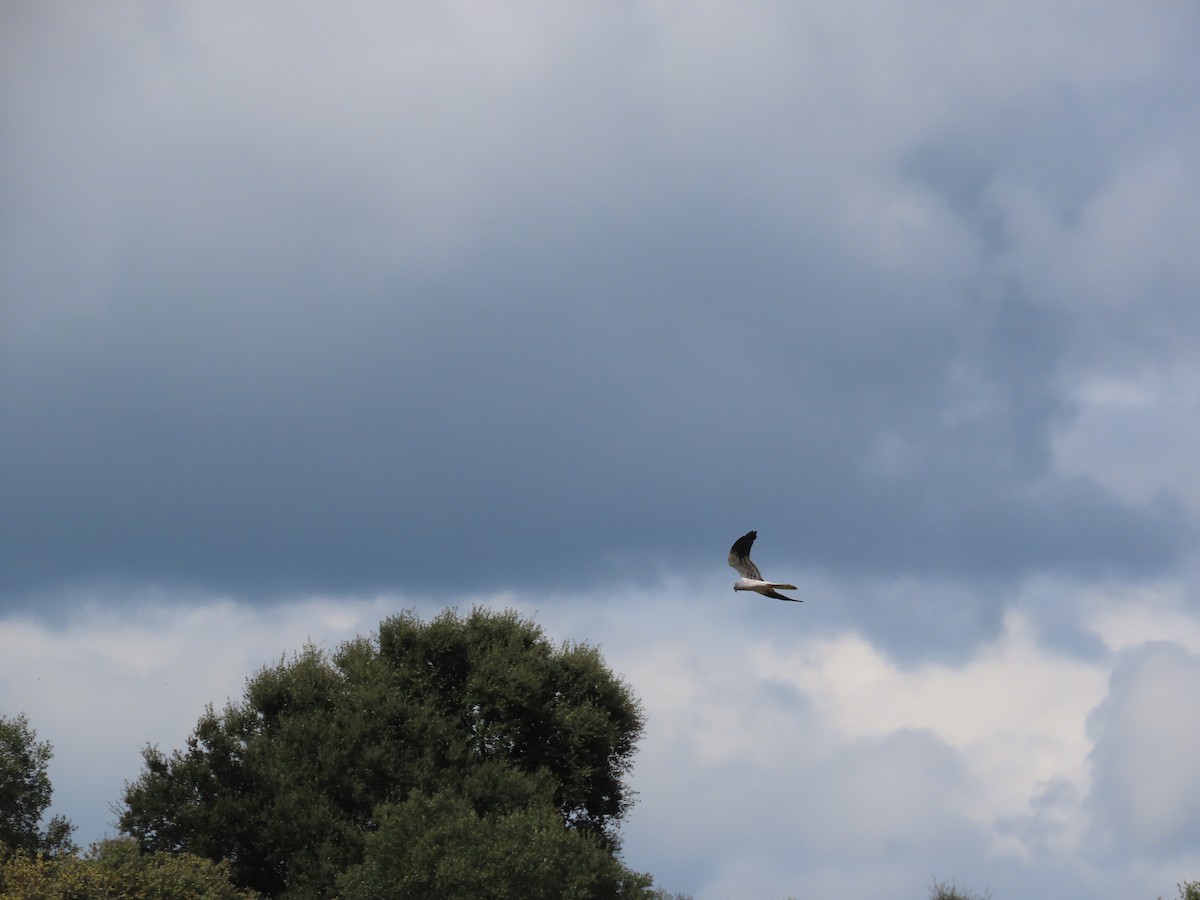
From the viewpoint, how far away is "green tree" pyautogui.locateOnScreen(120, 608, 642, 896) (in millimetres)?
45406

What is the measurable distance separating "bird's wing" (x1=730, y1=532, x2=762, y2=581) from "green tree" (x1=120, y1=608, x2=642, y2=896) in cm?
1548

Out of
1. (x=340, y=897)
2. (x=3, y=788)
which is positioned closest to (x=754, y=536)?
(x=340, y=897)

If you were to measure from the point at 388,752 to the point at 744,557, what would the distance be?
20.9 meters

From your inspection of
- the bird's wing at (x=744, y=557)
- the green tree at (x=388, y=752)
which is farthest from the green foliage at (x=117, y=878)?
the bird's wing at (x=744, y=557)

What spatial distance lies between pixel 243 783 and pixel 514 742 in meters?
10.2

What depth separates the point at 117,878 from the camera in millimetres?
39219

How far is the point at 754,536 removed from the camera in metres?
30.8

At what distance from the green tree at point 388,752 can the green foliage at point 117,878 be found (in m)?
4.08

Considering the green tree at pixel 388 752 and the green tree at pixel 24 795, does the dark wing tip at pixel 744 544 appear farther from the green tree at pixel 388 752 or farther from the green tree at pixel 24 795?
the green tree at pixel 24 795

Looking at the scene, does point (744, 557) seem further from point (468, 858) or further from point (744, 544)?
point (468, 858)

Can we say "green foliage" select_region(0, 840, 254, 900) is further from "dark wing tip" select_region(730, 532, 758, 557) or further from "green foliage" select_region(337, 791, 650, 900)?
"dark wing tip" select_region(730, 532, 758, 557)

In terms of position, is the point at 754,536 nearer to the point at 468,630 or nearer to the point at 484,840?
the point at 484,840

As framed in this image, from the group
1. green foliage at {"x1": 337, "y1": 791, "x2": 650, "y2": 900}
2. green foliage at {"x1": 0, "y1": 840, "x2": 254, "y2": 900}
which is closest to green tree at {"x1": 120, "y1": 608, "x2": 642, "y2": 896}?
green foliage at {"x1": 337, "y1": 791, "x2": 650, "y2": 900}

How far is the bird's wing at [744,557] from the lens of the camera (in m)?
30.5
